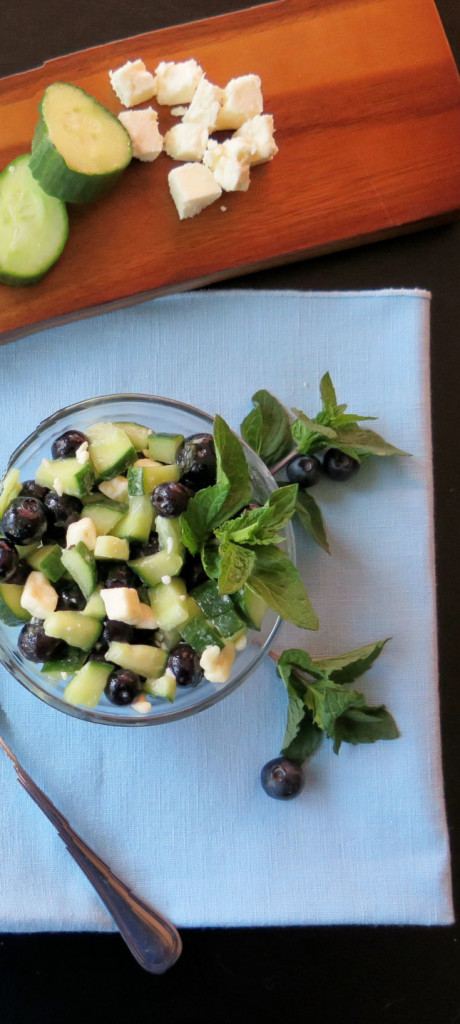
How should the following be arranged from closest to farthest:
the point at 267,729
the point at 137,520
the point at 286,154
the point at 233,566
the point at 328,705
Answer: the point at 233,566 → the point at 137,520 → the point at 328,705 → the point at 267,729 → the point at 286,154

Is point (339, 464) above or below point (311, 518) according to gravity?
above

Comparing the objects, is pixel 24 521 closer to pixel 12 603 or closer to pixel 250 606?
pixel 12 603

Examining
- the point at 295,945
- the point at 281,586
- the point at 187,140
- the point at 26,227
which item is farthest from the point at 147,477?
the point at 295,945

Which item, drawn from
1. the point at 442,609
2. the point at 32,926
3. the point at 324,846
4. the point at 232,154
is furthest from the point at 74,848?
the point at 232,154

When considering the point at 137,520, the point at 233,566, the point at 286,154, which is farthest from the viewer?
the point at 286,154

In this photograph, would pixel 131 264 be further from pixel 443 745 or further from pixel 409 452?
pixel 443 745

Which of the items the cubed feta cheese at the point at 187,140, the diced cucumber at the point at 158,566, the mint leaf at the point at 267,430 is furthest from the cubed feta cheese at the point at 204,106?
the diced cucumber at the point at 158,566

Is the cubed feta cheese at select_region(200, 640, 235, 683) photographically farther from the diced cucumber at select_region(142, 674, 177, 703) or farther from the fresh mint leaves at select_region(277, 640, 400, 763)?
the fresh mint leaves at select_region(277, 640, 400, 763)
